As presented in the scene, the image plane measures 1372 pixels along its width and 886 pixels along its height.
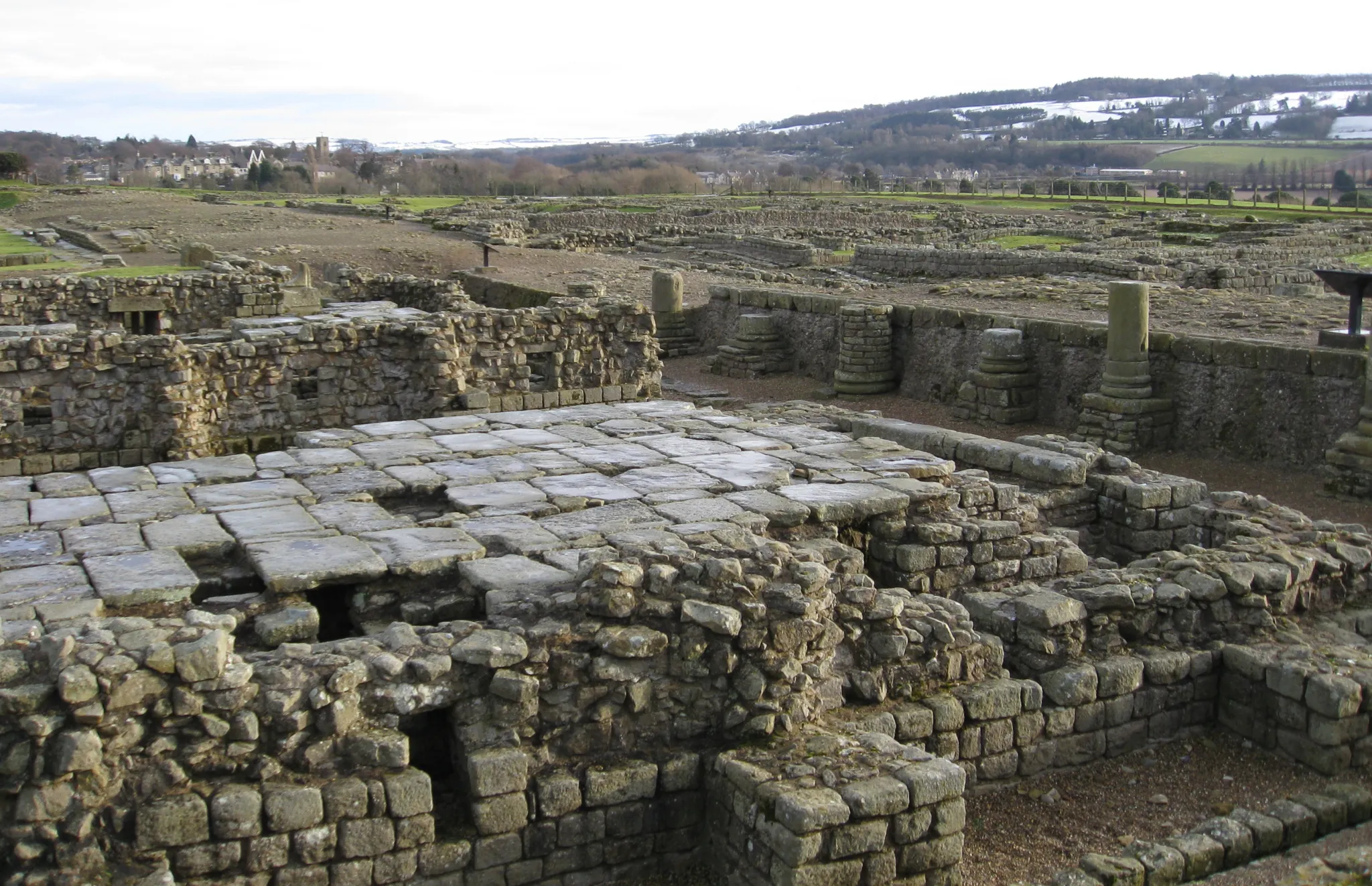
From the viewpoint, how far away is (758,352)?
21.2 meters

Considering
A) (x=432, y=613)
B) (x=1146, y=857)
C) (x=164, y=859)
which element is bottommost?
(x=1146, y=857)

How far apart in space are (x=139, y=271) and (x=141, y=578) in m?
17.1

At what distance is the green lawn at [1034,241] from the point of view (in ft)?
113

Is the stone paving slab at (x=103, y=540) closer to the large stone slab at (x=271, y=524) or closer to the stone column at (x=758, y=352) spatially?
the large stone slab at (x=271, y=524)

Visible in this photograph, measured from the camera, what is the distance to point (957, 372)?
18.2m

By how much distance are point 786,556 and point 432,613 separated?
1.84 m

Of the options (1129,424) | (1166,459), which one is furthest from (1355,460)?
(1129,424)

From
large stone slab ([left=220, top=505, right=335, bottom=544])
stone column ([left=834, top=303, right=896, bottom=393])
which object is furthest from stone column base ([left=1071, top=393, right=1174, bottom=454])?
large stone slab ([left=220, top=505, right=335, bottom=544])

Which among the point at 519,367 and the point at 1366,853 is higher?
the point at 519,367

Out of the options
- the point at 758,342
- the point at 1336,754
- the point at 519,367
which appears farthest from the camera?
the point at 758,342

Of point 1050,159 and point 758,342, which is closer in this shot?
point 758,342

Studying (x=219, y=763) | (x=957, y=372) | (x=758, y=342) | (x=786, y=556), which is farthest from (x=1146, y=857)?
(x=758, y=342)

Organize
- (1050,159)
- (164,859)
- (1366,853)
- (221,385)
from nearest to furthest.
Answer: (164,859), (1366,853), (221,385), (1050,159)

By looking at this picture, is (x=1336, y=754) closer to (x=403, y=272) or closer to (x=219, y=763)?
(x=219, y=763)
